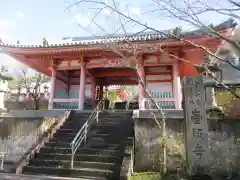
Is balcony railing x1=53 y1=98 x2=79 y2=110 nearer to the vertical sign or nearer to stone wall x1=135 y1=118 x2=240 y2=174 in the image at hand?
stone wall x1=135 y1=118 x2=240 y2=174

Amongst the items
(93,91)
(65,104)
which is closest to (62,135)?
(65,104)

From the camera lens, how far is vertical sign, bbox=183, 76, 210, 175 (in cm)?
570

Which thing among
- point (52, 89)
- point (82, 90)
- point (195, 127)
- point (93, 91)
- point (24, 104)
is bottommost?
point (195, 127)

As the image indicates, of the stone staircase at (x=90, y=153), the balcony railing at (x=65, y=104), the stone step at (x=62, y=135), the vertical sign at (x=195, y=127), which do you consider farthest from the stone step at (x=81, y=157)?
the balcony railing at (x=65, y=104)

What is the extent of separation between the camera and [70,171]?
7.36 meters

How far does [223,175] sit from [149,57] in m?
7.28

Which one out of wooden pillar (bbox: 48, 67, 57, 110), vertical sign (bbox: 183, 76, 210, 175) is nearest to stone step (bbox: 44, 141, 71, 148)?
wooden pillar (bbox: 48, 67, 57, 110)

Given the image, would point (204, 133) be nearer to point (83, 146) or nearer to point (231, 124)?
point (231, 124)

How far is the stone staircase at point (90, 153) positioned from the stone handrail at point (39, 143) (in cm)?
16

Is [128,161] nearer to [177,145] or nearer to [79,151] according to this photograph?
[177,145]

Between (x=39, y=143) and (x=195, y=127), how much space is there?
6.08 meters

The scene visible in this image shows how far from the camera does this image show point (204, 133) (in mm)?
6000

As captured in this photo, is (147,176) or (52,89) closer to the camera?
(147,176)

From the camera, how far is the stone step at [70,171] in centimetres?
710
